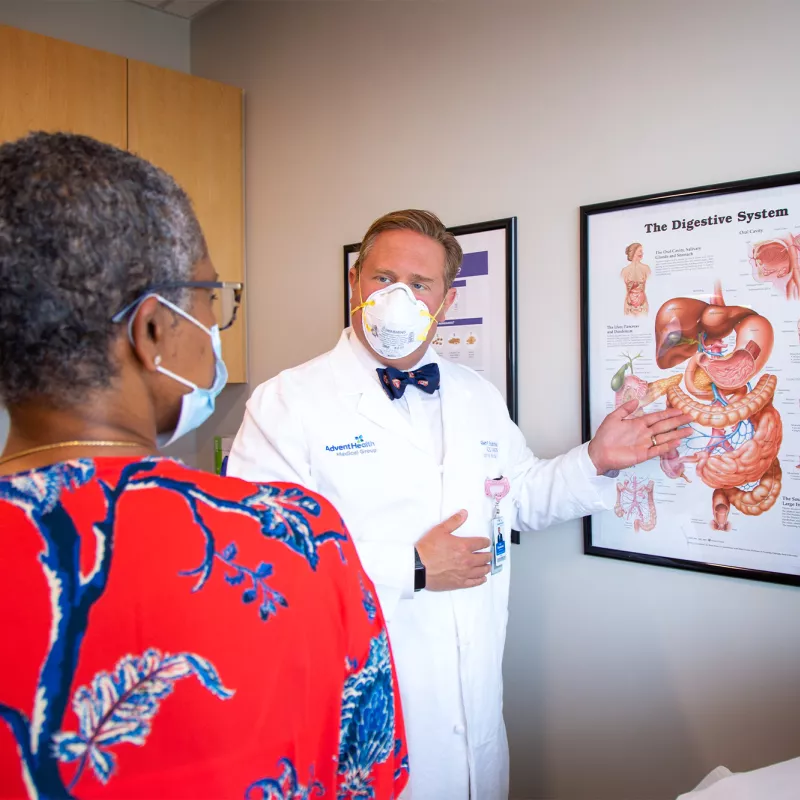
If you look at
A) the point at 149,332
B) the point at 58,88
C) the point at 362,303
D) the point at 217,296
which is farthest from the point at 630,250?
the point at 58,88

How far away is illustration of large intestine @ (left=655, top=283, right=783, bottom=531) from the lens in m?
1.46

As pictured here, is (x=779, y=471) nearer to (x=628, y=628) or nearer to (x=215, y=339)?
(x=628, y=628)

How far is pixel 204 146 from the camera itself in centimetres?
249

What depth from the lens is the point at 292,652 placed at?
0.66m

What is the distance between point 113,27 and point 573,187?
193 centimetres

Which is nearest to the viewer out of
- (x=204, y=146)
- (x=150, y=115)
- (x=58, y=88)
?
(x=58, y=88)

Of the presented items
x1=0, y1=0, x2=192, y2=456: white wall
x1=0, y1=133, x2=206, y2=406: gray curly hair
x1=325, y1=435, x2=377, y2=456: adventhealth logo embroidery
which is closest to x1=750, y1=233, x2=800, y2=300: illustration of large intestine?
x1=325, y1=435, x2=377, y2=456: adventhealth logo embroidery

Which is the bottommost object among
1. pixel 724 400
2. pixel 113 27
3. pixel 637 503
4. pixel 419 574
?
pixel 419 574

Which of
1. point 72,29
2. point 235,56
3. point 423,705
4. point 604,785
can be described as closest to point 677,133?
point 423,705

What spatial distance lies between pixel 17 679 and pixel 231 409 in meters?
2.16

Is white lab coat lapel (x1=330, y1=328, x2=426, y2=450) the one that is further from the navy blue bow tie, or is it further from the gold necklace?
the gold necklace

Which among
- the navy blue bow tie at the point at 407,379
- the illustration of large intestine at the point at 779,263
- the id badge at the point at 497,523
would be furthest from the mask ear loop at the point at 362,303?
the illustration of large intestine at the point at 779,263

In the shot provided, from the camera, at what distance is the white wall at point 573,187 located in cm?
150

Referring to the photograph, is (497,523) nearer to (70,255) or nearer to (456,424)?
(456,424)
